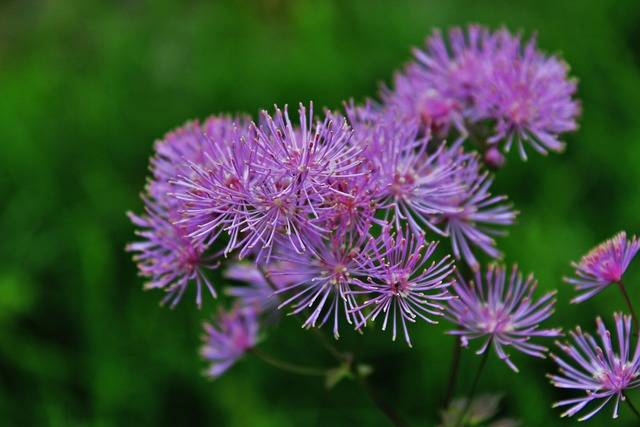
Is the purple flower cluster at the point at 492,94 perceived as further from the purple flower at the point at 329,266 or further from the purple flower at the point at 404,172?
the purple flower at the point at 329,266

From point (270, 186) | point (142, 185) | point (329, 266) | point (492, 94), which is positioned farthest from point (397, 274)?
point (142, 185)

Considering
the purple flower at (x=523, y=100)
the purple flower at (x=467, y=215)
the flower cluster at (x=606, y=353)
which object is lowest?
the flower cluster at (x=606, y=353)

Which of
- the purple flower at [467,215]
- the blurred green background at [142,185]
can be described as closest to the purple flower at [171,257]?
the purple flower at [467,215]

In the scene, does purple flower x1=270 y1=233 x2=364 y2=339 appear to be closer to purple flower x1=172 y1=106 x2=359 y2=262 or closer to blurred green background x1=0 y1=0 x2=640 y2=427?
purple flower x1=172 y1=106 x2=359 y2=262

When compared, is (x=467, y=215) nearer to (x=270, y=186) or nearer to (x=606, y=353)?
(x=606, y=353)

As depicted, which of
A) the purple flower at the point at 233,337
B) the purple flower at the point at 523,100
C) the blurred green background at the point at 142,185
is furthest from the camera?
the blurred green background at the point at 142,185

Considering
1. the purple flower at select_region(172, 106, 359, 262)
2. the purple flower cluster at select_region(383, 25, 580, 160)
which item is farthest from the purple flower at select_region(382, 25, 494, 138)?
the purple flower at select_region(172, 106, 359, 262)
